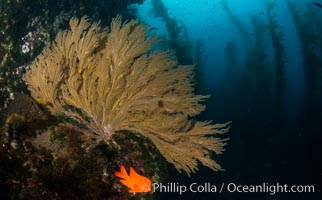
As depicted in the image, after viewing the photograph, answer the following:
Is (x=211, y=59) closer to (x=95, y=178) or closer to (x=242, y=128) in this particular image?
(x=242, y=128)

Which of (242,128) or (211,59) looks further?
(211,59)

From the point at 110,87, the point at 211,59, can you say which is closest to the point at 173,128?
the point at 110,87

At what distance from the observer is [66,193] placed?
338cm

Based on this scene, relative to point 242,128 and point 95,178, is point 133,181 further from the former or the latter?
point 242,128

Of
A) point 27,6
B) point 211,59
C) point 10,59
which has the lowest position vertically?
point 10,59

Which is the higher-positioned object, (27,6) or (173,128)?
(27,6)

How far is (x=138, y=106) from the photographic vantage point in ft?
13.8

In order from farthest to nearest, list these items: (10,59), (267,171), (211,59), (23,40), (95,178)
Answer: (211,59), (267,171), (23,40), (10,59), (95,178)

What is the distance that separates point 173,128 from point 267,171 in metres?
11.5

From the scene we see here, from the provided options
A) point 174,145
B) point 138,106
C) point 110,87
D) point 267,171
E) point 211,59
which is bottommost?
point 267,171

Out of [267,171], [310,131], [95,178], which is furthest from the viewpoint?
[310,131]

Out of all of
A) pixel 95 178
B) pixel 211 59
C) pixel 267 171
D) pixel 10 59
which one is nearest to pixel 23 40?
pixel 10 59

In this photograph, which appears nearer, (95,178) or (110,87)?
(95,178)

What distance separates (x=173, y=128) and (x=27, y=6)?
209 inches
